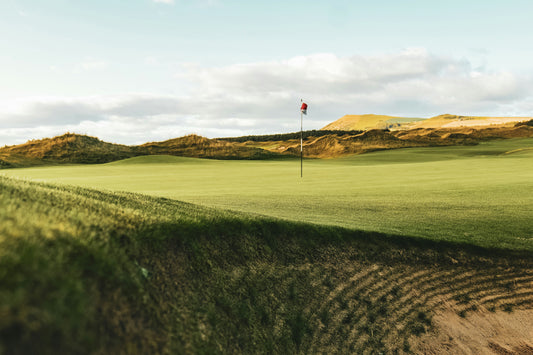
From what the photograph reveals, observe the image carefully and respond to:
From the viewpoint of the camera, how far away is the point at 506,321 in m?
6.28

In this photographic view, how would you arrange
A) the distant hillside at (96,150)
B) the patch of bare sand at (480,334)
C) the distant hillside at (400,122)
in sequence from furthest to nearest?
the distant hillside at (400,122), the distant hillside at (96,150), the patch of bare sand at (480,334)

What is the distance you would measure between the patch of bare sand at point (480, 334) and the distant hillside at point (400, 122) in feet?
349

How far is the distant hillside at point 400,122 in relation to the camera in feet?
335

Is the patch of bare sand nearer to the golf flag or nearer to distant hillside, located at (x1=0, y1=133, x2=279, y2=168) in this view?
the golf flag

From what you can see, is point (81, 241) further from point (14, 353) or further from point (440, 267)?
point (440, 267)

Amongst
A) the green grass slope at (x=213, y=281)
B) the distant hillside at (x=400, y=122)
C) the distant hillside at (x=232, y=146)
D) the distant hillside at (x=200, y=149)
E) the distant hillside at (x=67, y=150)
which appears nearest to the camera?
the green grass slope at (x=213, y=281)

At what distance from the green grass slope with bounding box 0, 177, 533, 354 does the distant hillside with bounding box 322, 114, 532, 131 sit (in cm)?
10618

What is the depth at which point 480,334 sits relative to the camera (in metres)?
5.94

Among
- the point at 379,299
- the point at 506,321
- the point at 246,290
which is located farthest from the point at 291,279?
the point at 506,321

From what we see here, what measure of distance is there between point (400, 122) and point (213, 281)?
13068cm

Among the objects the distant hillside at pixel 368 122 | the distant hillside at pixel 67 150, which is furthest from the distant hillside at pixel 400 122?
the distant hillside at pixel 67 150

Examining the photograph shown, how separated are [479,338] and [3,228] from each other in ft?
21.7

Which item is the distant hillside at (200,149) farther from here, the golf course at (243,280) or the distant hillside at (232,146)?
the golf course at (243,280)

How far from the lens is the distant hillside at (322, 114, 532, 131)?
335 ft
